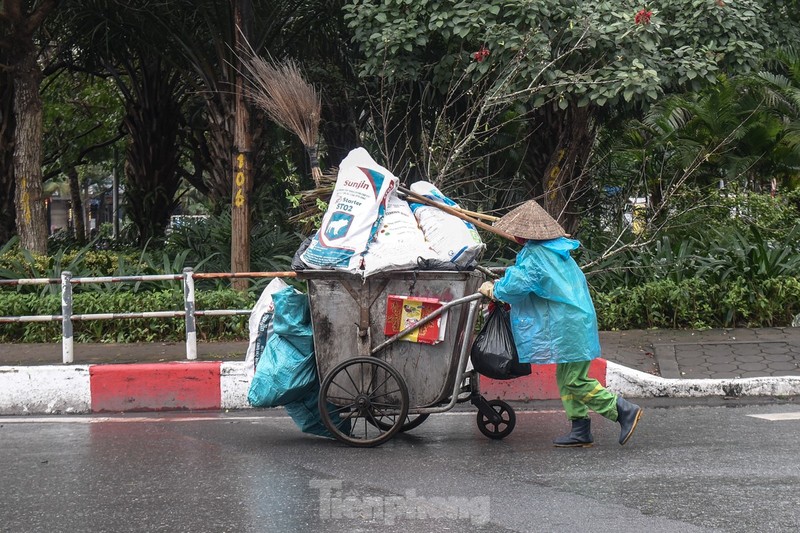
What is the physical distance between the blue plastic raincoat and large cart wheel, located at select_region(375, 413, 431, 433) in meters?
0.89

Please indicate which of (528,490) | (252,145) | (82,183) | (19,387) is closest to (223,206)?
(252,145)

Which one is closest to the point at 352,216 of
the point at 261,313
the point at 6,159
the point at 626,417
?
the point at 261,313

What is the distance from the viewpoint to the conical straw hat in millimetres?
5539

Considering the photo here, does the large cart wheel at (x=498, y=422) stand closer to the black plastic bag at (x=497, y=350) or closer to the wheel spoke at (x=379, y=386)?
the black plastic bag at (x=497, y=350)

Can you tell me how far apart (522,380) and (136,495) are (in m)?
3.40

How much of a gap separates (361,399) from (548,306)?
4.07ft

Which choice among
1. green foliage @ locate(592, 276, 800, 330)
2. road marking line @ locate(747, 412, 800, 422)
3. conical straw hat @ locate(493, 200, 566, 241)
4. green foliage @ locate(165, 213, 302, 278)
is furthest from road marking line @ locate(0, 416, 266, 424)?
green foliage @ locate(165, 213, 302, 278)

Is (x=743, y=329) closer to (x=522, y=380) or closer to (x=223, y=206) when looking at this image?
(x=522, y=380)

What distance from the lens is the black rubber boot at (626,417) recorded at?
5602mm

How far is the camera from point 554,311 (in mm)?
5559

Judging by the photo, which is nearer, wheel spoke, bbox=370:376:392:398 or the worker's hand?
the worker's hand

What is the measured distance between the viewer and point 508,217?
5750 millimetres

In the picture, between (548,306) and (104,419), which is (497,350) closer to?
(548,306)

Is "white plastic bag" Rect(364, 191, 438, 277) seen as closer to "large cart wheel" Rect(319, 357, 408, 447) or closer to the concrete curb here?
"large cart wheel" Rect(319, 357, 408, 447)
